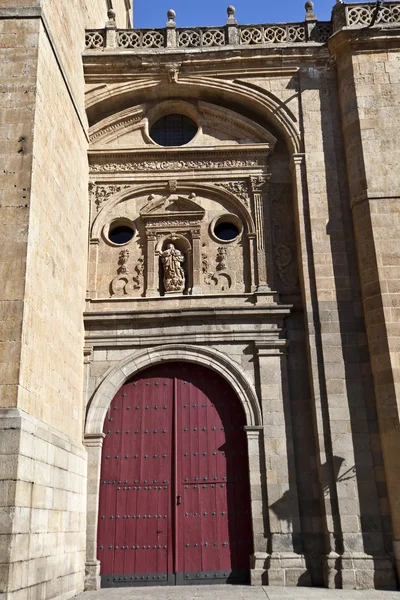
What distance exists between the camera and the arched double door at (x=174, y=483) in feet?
30.4

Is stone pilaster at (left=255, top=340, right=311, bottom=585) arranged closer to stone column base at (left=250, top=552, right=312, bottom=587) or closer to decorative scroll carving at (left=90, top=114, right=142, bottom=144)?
stone column base at (left=250, top=552, right=312, bottom=587)

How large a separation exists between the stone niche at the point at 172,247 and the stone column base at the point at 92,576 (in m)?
4.20

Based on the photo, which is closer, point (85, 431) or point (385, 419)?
point (385, 419)

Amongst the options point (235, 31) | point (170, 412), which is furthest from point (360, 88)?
point (170, 412)

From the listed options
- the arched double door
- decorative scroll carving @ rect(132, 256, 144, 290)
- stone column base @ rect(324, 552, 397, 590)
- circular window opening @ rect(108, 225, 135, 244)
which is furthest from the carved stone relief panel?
stone column base @ rect(324, 552, 397, 590)

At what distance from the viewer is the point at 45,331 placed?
8.05 m

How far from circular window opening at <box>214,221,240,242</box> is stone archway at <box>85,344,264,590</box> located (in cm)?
220

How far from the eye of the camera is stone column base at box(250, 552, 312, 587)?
8852mm

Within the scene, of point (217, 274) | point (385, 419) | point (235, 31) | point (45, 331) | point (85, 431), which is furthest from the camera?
point (235, 31)

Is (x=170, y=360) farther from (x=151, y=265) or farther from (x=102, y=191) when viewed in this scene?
(x=102, y=191)

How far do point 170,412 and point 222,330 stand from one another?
1555 mm

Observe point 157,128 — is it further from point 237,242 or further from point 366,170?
point 366,170

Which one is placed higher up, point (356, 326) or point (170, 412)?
point (356, 326)

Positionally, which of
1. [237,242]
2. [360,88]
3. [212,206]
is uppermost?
[360,88]
